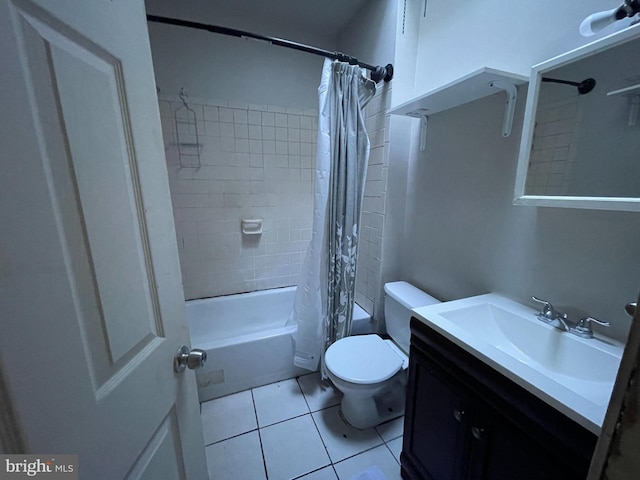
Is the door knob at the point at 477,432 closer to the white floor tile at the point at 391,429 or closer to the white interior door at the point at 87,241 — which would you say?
the white floor tile at the point at 391,429

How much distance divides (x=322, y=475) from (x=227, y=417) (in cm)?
66

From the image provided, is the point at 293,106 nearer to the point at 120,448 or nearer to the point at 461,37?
the point at 461,37

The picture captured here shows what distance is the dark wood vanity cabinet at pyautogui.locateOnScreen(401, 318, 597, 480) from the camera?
0.62m

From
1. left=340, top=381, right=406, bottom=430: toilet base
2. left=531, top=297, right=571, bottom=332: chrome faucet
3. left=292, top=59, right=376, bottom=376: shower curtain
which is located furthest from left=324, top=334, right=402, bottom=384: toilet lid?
left=531, top=297, right=571, bottom=332: chrome faucet

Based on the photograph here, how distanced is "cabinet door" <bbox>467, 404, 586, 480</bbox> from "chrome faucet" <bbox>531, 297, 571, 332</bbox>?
428mm

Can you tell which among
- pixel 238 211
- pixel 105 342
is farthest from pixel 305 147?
pixel 105 342

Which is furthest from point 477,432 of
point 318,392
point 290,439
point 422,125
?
point 422,125

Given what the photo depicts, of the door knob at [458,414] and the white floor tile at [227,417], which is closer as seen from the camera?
the door knob at [458,414]

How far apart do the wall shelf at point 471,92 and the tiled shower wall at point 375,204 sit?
30cm

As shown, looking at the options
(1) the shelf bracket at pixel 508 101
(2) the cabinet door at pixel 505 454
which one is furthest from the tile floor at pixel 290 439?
(1) the shelf bracket at pixel 508 101

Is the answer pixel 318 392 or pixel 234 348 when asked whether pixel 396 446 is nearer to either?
pixel 318 392

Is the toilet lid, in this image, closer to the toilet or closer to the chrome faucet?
the toilet

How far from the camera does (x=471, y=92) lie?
116 cm

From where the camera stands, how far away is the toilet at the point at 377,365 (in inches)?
51.6
